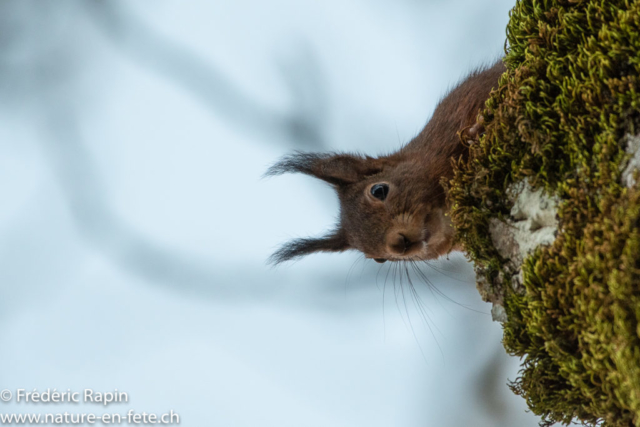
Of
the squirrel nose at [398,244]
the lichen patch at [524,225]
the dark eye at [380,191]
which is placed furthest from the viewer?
the dark eye at [380,191]

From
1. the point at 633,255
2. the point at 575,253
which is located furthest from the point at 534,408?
the point at 633,255

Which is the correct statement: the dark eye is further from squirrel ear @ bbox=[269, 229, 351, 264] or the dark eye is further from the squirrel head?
squirrel ear @ bbox=[269, 229, 351, 264]

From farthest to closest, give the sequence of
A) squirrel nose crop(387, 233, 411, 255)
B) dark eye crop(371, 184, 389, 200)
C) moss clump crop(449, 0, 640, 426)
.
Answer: dark eye crop(371, 184, 389, 200)
squirrel nose crop(387, 233, 411, 255)
moss clump crop(449, 0, 640, 426)

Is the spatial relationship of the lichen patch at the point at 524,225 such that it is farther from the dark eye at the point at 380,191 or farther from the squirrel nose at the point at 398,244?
the dark eye at the point at 380,191

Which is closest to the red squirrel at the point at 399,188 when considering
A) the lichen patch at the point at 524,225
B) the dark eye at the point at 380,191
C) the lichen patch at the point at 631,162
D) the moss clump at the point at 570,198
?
the dark eye at the point at 380,191

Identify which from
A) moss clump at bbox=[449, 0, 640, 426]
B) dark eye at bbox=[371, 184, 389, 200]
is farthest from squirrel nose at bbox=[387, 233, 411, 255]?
moss clump at bbox=[449, 0, 640, 426]

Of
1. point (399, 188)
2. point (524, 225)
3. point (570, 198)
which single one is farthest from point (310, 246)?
point (570, 198)
